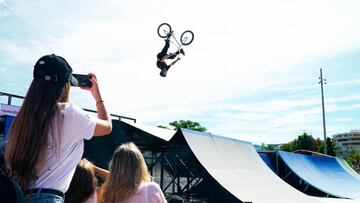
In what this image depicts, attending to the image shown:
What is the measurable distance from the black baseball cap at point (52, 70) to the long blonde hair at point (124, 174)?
73 centimetres

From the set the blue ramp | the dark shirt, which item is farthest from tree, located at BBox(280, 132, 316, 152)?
the dark shirt

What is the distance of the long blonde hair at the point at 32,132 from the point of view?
136 cm

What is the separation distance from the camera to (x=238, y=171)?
8.11 metres

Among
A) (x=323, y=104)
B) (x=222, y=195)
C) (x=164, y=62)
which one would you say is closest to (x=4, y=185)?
(x=222, y=195)

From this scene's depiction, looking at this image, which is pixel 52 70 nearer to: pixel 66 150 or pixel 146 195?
pixel 66 150

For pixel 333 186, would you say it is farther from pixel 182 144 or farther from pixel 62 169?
pixel 62 169

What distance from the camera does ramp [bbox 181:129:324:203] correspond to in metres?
6.85

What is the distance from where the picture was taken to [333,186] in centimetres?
1508

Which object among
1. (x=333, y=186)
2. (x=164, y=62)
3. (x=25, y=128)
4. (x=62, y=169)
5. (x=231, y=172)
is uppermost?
(x=164, y=62)

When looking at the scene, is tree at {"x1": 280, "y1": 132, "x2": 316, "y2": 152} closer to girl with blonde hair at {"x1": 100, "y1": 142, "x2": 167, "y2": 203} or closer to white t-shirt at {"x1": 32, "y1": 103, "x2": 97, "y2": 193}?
girl with blonde hair at {"x1": 100, "y1": 142, "x2": 167, "y2": 203}

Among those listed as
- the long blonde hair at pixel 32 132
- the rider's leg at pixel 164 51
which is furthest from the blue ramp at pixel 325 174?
the long blonde hair at pixel 32 132

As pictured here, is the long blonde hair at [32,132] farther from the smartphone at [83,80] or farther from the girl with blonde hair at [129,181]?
the girl with blonde hair at [129,181]

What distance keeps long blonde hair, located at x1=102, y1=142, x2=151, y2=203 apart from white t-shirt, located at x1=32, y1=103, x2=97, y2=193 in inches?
23.6

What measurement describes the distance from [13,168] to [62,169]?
0.59ft
